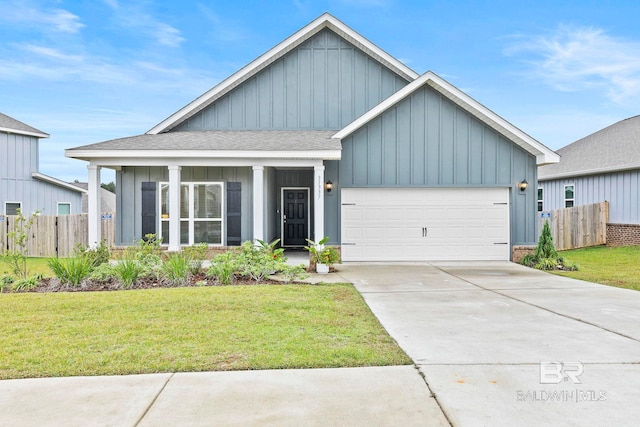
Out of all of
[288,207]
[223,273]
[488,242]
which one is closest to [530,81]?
[488,242]

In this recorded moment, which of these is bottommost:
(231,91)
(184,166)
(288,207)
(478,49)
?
(288,207)

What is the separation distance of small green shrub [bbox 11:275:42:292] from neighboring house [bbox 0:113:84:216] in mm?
14305

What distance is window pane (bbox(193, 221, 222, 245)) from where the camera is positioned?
13305mm

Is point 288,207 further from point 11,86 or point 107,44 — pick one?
point 11,86

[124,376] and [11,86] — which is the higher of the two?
[11,86]

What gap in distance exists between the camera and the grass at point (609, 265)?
403 inches

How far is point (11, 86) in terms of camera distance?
23.2 metres

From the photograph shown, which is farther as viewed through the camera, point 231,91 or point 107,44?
point 107,44

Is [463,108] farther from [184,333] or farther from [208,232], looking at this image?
[184,333]

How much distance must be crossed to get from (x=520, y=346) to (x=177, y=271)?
6461 mm

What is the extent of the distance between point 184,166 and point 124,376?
9583 mm

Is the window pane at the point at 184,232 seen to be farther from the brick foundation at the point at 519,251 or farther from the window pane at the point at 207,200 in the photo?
the brick foundation at the point at 519,251

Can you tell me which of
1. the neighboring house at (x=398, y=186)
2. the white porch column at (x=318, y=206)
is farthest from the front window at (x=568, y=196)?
the white porch column at (x=318, y=206)

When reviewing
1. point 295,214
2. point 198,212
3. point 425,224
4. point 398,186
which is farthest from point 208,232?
point 425,224
